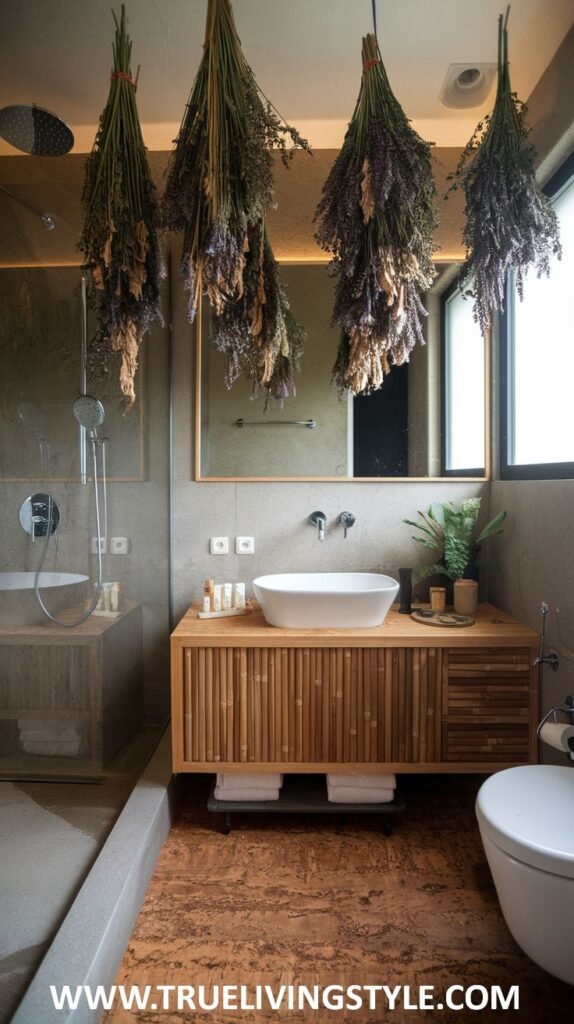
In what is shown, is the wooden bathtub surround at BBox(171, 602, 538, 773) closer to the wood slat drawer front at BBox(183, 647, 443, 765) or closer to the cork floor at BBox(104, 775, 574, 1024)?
the wood slat drawer front at BBox(183, 647, 443, 765)

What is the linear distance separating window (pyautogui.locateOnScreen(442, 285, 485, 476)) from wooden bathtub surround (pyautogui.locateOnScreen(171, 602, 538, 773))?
2.82ft

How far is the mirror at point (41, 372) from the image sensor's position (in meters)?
1.65

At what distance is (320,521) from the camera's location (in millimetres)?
2227

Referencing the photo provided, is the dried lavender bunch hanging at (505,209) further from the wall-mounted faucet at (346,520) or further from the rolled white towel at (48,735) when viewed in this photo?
the rolled white towel at (48,735)

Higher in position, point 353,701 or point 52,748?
point 353,701

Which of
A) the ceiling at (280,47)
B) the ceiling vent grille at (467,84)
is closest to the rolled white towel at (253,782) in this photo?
the ceiling at (280,47)

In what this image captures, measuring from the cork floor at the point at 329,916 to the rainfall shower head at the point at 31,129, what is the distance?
260cm

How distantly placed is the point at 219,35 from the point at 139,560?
68.2 inches

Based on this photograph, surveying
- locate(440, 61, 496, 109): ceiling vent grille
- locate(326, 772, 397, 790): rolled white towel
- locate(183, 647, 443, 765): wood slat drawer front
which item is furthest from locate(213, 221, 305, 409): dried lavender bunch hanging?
locate(326, 772, 397, 790): rolled white towel

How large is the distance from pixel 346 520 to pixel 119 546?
985 millimetres

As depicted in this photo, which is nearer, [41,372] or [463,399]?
[41,372]

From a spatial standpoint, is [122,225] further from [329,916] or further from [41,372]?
[329,916]

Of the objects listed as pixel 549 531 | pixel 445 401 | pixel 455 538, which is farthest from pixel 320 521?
pixel 549 531

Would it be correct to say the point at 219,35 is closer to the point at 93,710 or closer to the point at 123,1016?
the point at 93,710
